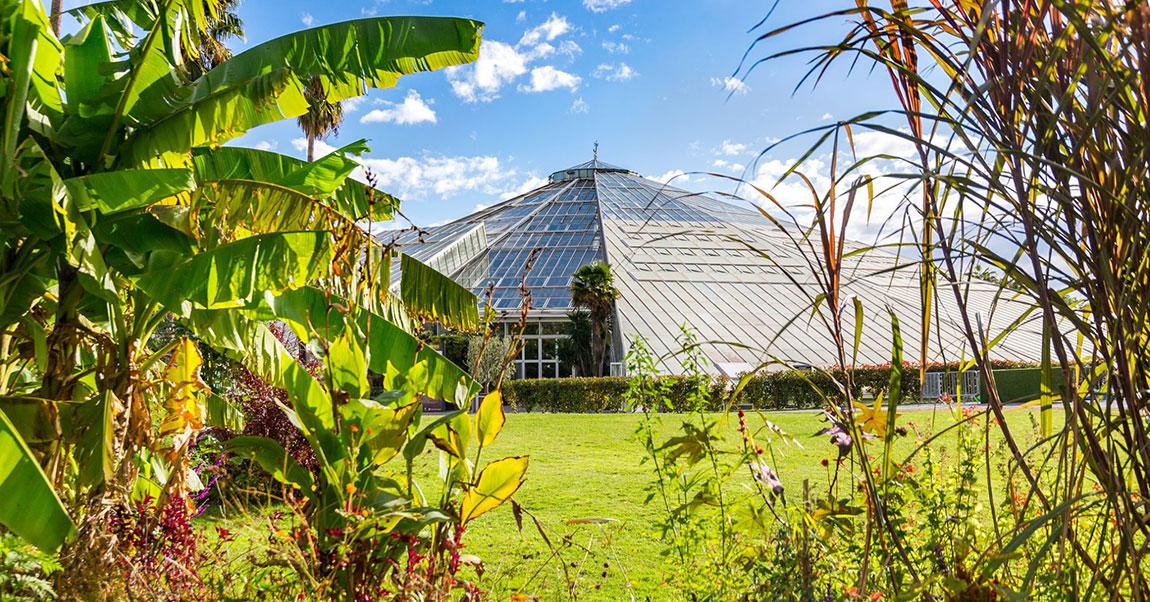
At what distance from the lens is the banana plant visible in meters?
3.60

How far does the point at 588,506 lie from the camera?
24.5 feet

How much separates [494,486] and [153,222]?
9.50 feet

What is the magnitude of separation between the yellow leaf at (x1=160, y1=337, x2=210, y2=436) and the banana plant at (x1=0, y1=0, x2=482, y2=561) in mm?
21

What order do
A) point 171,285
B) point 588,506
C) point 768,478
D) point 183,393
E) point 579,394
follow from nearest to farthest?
1. point 768,478
2. point 171,285
3. point 183,393
4. point 588,506
5. point 579,394

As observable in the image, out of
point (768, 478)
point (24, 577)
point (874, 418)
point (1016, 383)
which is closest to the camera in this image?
point (874, 418)

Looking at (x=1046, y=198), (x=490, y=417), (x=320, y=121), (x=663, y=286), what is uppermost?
(x=320, y=121)

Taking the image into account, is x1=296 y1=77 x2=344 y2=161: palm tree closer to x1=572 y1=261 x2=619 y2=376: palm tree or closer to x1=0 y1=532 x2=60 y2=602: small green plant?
x1=572 y1=261 x2=619 y2=376: palm tree

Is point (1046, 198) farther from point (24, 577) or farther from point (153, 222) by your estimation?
point (153, 222)

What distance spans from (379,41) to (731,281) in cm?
2770

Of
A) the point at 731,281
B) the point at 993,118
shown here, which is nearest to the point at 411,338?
the point at 993,118

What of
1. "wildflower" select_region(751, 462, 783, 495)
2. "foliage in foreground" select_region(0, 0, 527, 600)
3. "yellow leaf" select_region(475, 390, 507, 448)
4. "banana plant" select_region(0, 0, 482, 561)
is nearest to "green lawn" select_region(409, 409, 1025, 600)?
"wildflower" select_region(751, 462, 783, 495)

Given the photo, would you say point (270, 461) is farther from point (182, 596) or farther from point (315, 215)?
point (315, 215)

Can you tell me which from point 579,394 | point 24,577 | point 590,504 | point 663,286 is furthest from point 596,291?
point 24,577

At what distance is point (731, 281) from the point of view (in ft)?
102
